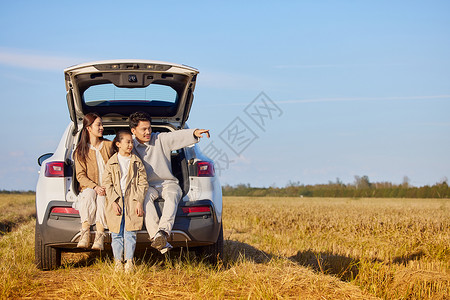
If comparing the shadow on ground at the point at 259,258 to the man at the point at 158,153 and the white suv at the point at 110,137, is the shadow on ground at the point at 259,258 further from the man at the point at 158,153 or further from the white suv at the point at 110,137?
the man at the point at 158,153

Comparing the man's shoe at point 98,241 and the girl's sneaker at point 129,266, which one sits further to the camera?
the man's shoe at point 98,241

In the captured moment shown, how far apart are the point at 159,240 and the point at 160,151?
3.70 ft

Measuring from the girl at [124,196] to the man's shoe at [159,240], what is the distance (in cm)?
23

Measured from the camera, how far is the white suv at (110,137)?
17.9ft

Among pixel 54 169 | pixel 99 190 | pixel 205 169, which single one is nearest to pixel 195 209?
pixel 205 169

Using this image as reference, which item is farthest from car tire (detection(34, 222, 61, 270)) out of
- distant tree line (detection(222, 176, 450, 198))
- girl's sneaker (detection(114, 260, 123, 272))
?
distant tree line (detection(222, 176, 450, 198))

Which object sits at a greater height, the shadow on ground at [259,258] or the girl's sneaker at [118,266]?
the girl's sneaker at [118,266]

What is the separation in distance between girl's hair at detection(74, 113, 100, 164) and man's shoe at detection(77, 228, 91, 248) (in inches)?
33.0

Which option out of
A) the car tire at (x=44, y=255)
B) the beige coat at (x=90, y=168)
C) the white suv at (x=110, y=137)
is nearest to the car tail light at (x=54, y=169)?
the white suv at (x=110, y=137)

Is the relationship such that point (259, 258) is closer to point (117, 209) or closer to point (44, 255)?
point (117, 209)

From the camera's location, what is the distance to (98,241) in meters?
5.25

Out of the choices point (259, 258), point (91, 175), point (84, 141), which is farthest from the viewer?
point (259, 258)

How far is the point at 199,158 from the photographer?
5.86 metres

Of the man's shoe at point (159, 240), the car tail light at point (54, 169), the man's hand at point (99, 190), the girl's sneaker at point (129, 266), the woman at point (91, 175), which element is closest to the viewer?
the girl's sneaker at point (129, 266)
